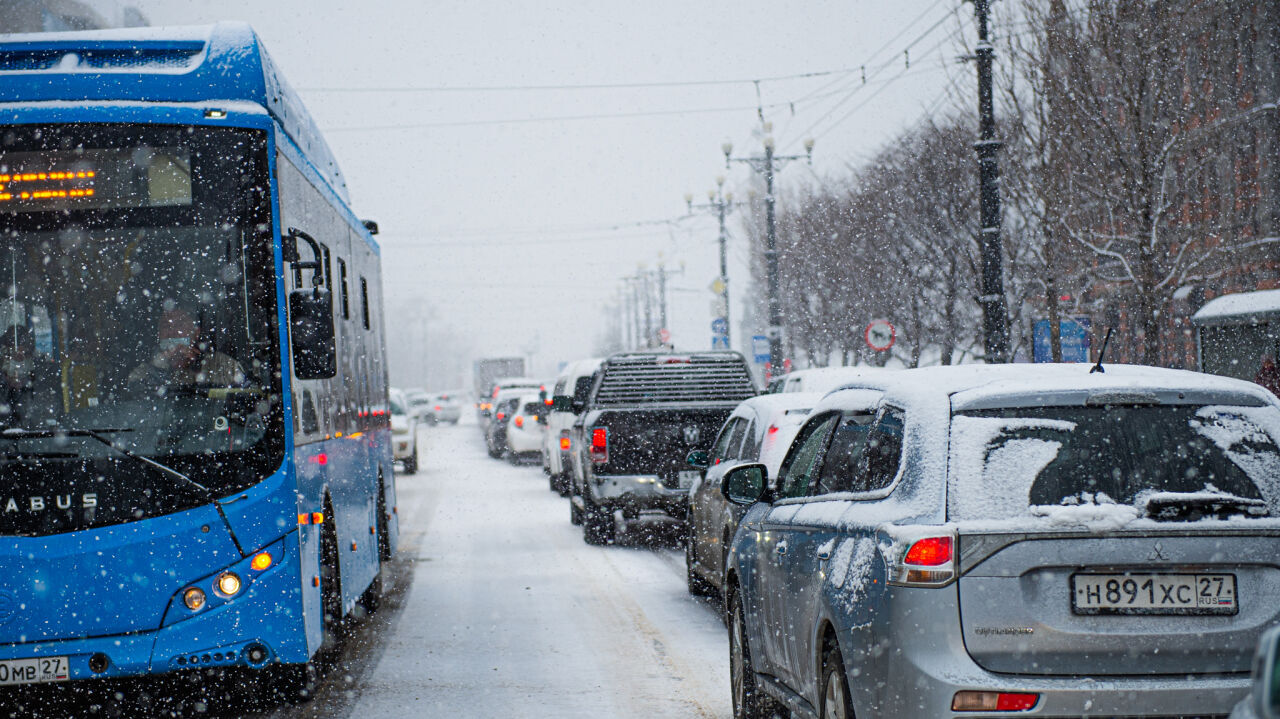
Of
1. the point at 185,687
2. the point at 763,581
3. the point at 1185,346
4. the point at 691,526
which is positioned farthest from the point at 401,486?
the point at 763,581

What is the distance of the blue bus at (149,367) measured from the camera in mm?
7066

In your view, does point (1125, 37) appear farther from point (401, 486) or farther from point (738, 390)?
point (401, 486)

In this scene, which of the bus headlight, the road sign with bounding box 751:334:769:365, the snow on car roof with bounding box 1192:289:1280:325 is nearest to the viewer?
the bus headlight

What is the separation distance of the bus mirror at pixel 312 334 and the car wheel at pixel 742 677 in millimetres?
2271

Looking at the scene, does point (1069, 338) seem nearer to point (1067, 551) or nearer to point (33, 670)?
point (33, 670)

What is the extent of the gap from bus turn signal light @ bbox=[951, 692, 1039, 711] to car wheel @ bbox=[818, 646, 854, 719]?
0.64 m

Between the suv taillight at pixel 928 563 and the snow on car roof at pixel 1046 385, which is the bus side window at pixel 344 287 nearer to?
the snow on car roof at pixel 1046 385

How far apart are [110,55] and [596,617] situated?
559cm

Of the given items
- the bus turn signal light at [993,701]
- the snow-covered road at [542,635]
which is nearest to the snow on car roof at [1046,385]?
the bus turn signal light at [993,701]

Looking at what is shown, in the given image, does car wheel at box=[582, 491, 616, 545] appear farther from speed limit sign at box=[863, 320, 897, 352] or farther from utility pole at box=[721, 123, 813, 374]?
utility pole at box=[721, 123, 813, 374]

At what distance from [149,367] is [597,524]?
10.2 meters

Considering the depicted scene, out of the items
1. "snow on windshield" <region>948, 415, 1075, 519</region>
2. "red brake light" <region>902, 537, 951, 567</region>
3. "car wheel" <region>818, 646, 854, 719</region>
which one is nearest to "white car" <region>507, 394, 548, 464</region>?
"car wheel" <region>818, 646, 854, 719</region>

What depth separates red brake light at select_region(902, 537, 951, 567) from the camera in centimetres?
437

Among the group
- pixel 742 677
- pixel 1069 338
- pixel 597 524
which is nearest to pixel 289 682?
pixel 742 677
